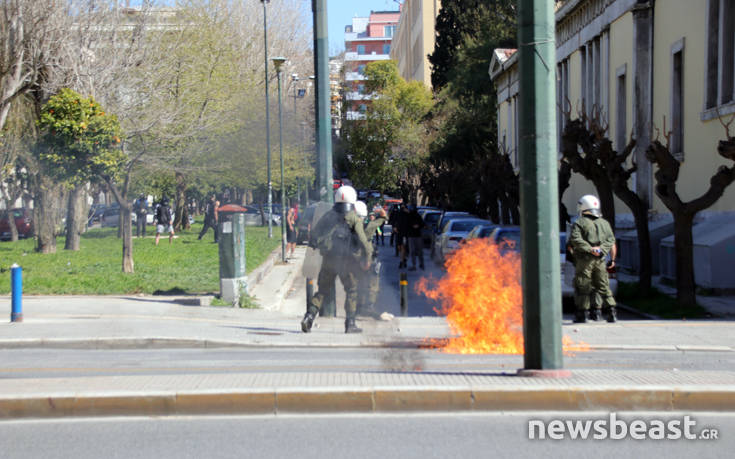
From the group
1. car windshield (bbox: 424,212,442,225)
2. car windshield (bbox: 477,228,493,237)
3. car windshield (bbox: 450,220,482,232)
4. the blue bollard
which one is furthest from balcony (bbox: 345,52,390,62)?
the blue bollard

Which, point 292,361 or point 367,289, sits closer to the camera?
point 292,361

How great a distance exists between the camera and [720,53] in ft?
67.1

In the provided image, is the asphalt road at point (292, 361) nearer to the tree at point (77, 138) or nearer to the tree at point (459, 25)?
the tree at point (77, 138)

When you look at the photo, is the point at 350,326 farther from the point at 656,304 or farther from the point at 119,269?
the point at 119,269

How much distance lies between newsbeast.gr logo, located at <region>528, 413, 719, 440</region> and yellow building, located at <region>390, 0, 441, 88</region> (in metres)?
69.0

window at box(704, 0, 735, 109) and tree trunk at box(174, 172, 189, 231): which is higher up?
window at box(704, 0, 735, 109)

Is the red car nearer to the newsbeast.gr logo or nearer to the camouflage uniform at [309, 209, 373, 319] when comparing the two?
the camouflage uniform at [309, 209, 373, 319]

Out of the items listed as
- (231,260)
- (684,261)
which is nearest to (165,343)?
(231,260)

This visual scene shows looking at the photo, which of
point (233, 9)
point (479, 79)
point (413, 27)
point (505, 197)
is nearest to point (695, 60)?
point (505, 197)

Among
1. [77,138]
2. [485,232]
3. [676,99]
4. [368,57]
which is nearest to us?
[77,138]

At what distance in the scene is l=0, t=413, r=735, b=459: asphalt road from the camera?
5.59 m

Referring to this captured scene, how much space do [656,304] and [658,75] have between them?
11.3m

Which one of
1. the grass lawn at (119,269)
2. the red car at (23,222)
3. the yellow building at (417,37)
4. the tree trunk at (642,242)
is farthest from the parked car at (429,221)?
the yellow building at (417,37)

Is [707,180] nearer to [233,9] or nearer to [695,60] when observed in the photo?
[695,60]
